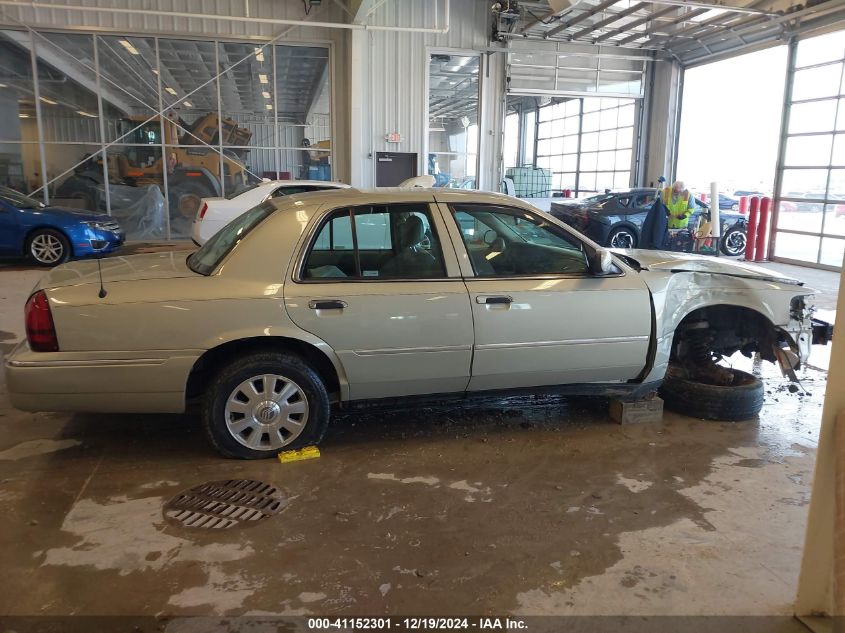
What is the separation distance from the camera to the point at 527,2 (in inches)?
621

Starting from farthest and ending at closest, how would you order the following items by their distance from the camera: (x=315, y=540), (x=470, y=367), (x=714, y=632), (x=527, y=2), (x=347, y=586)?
(x=527, y=2), (x=470, y=367), (x=315, y=540), (x=347, y=586), (x=714, y=632)

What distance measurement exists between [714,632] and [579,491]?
3.96ft

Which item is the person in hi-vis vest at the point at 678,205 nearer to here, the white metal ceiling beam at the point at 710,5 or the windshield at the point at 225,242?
the white metal ceiling beam at the point at 710,5

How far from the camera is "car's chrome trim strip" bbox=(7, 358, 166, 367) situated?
3590 millimetres

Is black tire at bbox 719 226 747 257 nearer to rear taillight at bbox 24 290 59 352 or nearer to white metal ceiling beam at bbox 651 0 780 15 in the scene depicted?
white metal ceiling beam at bbox 651 0 780 15

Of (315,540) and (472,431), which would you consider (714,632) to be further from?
(472,431)

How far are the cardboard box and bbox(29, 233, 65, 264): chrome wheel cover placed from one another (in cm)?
1095

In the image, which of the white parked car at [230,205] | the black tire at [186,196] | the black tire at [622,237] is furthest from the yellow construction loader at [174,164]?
the black tire at [622,237]

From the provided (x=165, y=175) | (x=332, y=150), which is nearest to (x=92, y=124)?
(x=165, y=175)

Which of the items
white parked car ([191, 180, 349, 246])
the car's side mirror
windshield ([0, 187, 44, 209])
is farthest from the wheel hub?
windshield ([0, 187, 44, 209])

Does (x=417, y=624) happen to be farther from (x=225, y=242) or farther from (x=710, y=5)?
(x=710, y=5)

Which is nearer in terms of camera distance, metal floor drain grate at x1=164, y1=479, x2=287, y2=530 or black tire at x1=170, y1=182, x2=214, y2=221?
metal floor drain grate at x1=164, y1=479, x2=287, y2=530

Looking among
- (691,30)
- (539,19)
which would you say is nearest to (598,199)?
(539,19)

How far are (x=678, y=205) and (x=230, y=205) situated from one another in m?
8.45
